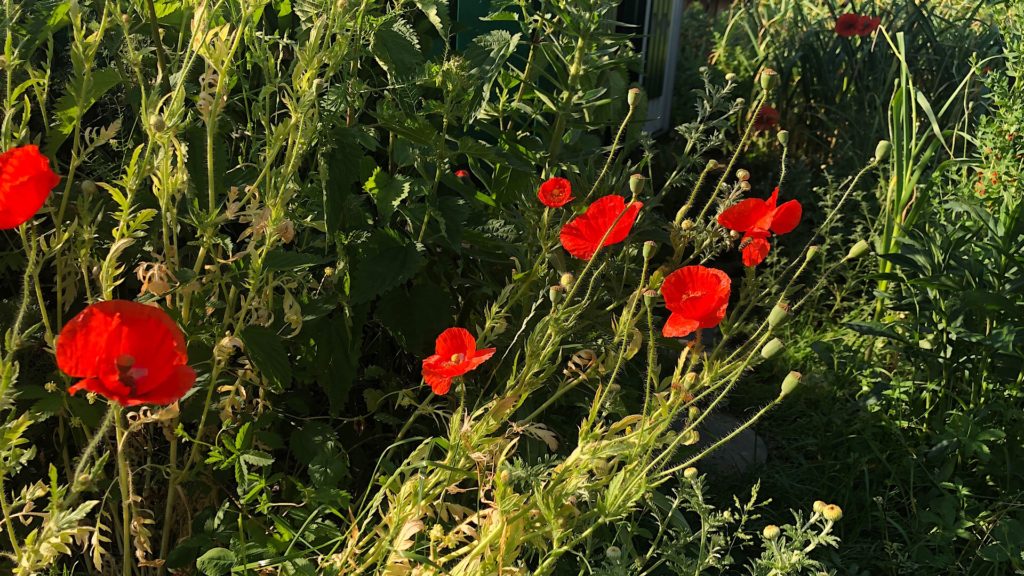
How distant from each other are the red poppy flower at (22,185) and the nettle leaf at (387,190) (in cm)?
75

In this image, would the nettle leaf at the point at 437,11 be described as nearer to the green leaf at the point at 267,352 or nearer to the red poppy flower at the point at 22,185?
the green leaf at the point at 267,352

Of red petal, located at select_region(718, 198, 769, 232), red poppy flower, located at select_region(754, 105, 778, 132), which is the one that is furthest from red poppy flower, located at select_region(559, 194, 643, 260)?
red poppy flower, located at select_region(754, 105, 778, 132)

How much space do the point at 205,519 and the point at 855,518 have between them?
5.13 ft

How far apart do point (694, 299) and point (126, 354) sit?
785 mm

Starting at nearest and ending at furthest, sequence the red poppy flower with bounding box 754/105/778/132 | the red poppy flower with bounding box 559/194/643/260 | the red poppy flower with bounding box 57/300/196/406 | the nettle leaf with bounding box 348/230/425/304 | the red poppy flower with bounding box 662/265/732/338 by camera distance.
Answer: the red poppy flower with bounding box 57/300/196/406 → the red poppy flower with bounding box 662/265/732/338 → the red poppy flower with bounding box 559/194/643/260 → the nettle leaf with bounding box 348/230/425/304 → the red poppy flower with bounding box 754/105/778/132

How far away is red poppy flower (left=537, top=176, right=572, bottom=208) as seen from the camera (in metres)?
1.77

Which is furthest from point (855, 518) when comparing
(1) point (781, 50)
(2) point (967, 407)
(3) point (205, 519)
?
(1) point (781, 50)

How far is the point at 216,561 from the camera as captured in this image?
61.1 inches

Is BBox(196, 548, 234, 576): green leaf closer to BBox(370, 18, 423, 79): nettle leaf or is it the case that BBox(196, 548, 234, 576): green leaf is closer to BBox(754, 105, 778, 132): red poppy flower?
BBox(370, 18, 423, 79): nettle leaf

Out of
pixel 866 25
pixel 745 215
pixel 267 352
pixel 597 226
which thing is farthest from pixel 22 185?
pixel 866 25

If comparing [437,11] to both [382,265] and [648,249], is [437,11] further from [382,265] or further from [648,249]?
[648,249]

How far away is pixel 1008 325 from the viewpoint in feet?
7.72

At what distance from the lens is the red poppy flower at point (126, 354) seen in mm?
1050

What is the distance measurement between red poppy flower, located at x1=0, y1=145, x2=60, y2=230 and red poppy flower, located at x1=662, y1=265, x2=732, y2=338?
85 cm
